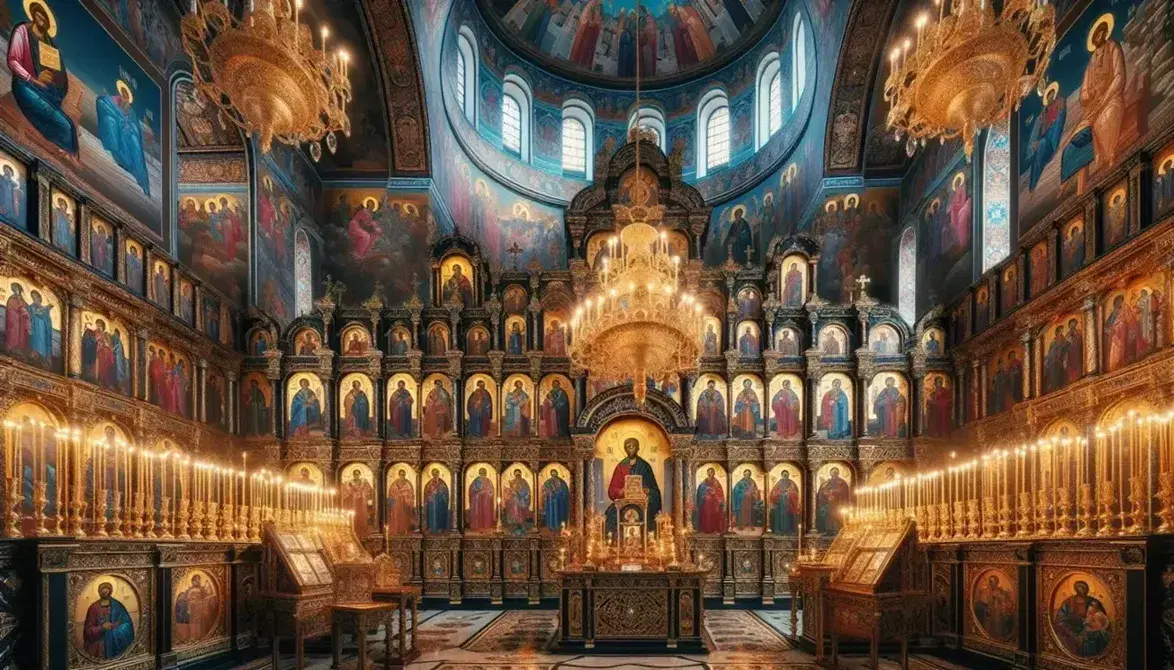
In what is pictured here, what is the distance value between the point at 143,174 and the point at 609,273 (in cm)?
878

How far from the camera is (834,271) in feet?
70.4

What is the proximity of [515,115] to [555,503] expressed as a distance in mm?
→ 15895

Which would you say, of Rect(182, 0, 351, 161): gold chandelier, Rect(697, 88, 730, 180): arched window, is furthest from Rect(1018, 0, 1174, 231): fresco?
Rect(697, 88, 730, 180): arched window

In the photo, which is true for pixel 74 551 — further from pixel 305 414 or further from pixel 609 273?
pixel 305 414

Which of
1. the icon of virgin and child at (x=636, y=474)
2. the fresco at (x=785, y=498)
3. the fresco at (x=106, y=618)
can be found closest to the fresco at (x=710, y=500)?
the icon of virgin and child at (x=636, y=474)

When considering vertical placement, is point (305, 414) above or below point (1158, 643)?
above

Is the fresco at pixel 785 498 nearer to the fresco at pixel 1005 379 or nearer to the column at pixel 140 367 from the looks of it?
the fresco at pixel 1005 379

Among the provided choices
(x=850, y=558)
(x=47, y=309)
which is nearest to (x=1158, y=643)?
(x=850, y=558)

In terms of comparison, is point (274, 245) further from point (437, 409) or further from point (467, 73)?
point (467, 73)

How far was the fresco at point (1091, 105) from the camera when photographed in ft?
34.5

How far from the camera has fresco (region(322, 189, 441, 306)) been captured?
70.0 feet

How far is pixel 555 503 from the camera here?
17922 mm

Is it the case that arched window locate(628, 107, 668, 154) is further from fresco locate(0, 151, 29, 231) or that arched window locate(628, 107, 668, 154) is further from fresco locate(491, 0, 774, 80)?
fresco locate(0, 151, 29, 231)

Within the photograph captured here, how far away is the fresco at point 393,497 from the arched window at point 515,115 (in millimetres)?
13873
